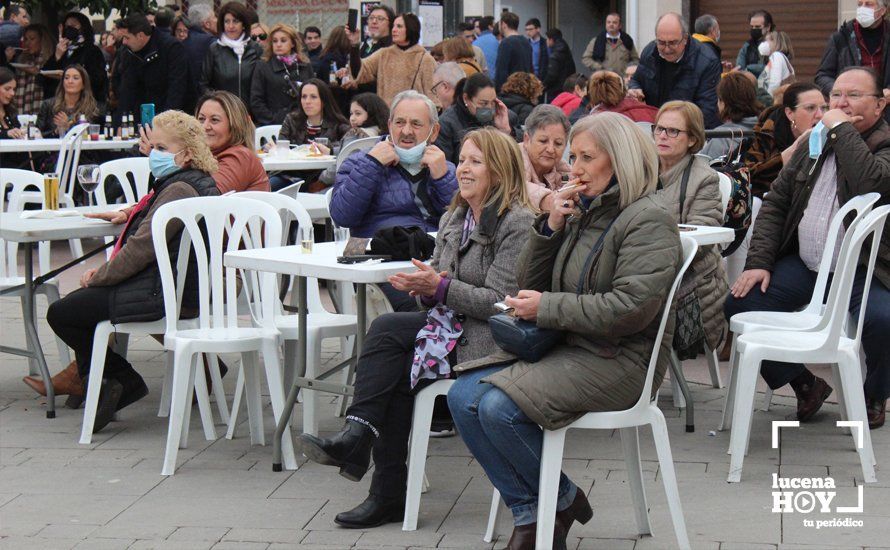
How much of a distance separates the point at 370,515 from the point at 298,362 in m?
0.87

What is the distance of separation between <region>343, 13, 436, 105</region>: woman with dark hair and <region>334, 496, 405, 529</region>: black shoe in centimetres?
648

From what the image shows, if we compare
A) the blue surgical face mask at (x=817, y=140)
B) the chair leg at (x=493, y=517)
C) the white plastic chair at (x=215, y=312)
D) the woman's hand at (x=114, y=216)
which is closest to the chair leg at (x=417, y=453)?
the chair leg at (x=493, y=517)

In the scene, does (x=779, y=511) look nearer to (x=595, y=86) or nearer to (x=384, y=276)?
(x=384, y=276)

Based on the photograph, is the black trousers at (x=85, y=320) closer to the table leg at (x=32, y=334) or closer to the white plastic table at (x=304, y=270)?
the table leg at (x=32, y=334)

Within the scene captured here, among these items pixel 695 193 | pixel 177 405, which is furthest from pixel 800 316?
pixel 177 405

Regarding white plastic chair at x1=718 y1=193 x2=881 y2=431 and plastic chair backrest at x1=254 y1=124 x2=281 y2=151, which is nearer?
white plastic chair at x1=718 y1=193 x2=881 y2=431

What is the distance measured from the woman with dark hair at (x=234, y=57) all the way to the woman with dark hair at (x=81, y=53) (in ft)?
5.97

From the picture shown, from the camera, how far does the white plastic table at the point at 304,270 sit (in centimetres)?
450

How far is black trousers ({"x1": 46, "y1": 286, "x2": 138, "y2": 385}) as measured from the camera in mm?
5445

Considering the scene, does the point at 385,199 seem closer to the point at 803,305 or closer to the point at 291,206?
the point at 291,206

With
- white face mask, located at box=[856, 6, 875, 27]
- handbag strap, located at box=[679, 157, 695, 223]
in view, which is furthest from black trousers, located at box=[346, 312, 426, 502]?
white face mask, located at box=[856, 6, 875, 27]

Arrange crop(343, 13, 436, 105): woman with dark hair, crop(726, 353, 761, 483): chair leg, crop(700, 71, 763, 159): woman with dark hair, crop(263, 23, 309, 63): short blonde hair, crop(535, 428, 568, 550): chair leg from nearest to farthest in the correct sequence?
1. crop(535, 428, 568, 550): chair leg
2. crop(726, 353, 761, 483): chair leg
3. crop(700, 71, 763, 159): woman with dark hair
4. crop(343, 13, 436, 105): woman with dark hair
5. crop(263, 23, 309, 63): short blonde hair

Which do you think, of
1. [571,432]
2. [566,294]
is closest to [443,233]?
[566,294]

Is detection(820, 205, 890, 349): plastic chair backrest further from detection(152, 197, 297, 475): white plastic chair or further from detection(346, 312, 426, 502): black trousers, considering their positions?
detection(152, 197, 297, 475): white plastic chair
